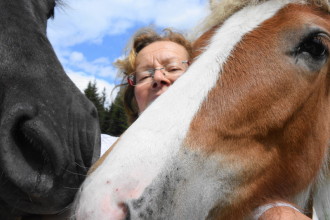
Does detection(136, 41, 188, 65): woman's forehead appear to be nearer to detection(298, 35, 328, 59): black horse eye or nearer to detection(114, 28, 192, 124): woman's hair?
detection(114, 28, 192, 124): woman's hair

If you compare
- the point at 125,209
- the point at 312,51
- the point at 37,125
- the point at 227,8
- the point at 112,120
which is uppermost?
the point at 227,8

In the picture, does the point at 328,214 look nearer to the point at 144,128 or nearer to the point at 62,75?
the point at 144,128

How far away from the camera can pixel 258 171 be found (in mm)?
2057

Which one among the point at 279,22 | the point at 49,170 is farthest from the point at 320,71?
the point at 49,170

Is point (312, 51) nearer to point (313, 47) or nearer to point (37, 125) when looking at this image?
point (313, 47)

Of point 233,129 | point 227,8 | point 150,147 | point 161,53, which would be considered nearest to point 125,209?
point 150,147

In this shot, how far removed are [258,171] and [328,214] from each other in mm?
1321

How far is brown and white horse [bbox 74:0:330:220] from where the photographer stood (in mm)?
1601

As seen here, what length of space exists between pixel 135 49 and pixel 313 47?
8.77 feet

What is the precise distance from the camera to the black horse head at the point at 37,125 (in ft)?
6.47

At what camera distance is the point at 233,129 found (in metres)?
1.94

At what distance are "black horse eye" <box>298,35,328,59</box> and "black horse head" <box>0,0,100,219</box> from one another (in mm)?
1568

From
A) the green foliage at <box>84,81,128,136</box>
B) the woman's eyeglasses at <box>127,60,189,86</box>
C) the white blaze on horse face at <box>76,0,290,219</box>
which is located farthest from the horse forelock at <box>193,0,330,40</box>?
the green foliage at <box>84,81,128,136</box>

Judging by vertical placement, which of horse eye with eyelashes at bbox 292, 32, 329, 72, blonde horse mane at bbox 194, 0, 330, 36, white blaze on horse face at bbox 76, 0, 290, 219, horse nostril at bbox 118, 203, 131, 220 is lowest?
horse nostril at bbox 118, 203, 131, 220
